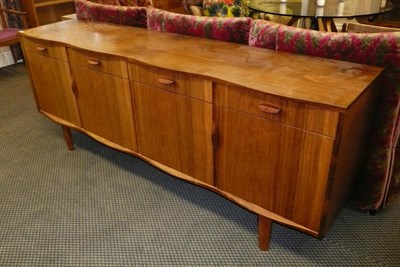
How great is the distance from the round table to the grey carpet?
68.3 inches

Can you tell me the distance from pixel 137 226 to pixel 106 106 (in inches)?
26.8

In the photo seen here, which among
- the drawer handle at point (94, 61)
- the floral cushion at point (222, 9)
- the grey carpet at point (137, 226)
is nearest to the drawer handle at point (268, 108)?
the grey carpet at point (137, 226)

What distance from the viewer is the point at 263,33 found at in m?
1.69

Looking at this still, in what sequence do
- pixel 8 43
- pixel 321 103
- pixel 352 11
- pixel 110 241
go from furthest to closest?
pixel 8 43 → pixel 352 11 → pixel 110 241 → pixel 321 103

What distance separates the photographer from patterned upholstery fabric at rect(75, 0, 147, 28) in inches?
86.9

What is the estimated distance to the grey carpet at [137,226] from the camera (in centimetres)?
161

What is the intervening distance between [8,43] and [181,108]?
9.37 ft

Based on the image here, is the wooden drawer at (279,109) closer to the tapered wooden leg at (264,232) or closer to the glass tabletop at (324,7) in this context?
the tapered wooden leg at (264,232)

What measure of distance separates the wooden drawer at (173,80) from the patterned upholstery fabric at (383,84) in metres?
0.47

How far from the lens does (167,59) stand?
5.34ft

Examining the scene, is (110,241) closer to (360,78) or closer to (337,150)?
(337,150)

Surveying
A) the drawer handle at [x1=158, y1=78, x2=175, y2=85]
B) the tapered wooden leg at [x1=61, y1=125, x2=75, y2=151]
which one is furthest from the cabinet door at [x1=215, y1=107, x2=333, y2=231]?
the tapered wooden leg at [x1=61, y1=125, x2=75, y2=151]

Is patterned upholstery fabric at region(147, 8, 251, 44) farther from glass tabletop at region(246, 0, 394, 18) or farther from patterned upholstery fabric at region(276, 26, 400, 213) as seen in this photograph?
glass tabletop at region(246, 0, 394, 18)

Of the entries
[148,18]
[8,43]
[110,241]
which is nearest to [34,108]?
[8,43]
